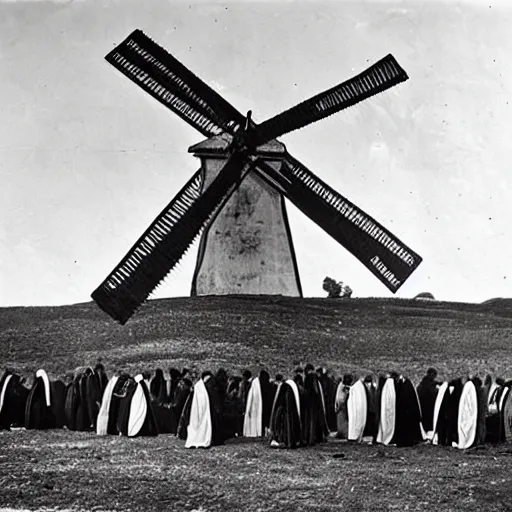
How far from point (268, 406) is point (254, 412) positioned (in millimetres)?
247

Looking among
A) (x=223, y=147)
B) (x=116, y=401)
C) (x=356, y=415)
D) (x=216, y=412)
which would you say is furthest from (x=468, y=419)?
(x=223, y=147)

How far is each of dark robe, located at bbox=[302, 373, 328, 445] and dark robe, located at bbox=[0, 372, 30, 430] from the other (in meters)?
4.34

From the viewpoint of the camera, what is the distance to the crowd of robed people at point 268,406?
12492 mm

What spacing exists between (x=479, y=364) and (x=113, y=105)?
742 centimetres

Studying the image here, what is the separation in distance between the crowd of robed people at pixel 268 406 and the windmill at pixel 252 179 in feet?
9.16

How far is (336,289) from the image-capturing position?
51.3 ft

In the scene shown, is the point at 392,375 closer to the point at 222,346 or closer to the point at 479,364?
the point at 479,364

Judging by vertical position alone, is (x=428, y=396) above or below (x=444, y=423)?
above

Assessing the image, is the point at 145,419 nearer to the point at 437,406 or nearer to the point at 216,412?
the point at 216,412

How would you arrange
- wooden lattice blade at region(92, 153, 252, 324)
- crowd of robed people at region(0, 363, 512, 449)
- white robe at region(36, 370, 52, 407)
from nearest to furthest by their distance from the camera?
crowd of robed people at region(0, 363, 512, 449) < white robe at region(36, 370, 52, 407) < wooden lattice blade at region(92, 153, 252, 324)

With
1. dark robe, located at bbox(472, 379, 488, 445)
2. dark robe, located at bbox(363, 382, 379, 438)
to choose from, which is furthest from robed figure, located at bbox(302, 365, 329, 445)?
dark robe, located at bbox(472, 379, 488, 445)

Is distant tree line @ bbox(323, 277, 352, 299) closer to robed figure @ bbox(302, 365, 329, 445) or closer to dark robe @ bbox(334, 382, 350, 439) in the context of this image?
dark robe @ bbox(334, 382, 350, 439)

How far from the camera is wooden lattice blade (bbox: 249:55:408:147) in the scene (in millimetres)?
15998

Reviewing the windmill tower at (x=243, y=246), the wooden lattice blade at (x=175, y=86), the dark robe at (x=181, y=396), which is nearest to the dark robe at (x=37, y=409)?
the dark robe at (x=181, y=396)
